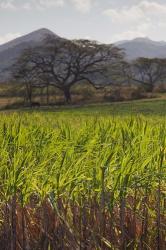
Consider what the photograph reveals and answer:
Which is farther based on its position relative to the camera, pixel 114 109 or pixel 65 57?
pixel 65 57

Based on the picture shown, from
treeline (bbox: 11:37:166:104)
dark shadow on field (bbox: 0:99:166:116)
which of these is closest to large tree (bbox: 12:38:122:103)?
treeline (bbox: 11:37:166:104)

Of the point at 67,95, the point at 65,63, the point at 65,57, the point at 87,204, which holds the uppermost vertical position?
the point at 65,57

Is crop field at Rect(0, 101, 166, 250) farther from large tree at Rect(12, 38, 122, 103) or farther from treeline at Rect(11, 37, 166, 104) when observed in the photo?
large tree at Rect(12, 38, 122, 103)

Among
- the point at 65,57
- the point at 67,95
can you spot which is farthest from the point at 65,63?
the point at 67,95

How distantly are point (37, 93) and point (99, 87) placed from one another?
804 cm

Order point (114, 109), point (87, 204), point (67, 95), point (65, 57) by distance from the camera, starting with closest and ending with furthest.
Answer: point (87, 204)
point (114, 109)
point (67, 95)
point (65, 57)

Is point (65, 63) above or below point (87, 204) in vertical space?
above

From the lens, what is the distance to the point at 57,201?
12.5ft

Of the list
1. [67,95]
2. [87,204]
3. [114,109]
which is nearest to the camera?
[87,204]

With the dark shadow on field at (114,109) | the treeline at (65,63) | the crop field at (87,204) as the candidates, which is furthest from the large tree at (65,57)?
the crop field at (87,204)

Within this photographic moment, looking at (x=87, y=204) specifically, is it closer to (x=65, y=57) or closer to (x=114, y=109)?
(x=114, y=109)

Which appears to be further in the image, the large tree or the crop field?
the large tree

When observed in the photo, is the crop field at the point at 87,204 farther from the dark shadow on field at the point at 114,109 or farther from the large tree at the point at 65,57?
the large tree at the point at 65,57

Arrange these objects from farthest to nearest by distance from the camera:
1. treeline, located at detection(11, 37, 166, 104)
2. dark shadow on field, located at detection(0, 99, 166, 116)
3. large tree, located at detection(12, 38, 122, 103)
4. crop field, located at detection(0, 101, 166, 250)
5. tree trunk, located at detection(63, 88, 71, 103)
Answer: large tree, located at detection(12, 38, 122, 103) → treeline, located at detection(11, 37, 166, 104) → tree trunk, located at detection(63, 88, 71, 103) → dark shadow on field, located at detection(0, 99, 166, 116) → crop field, located at detection(0, 101, 166, 250)
